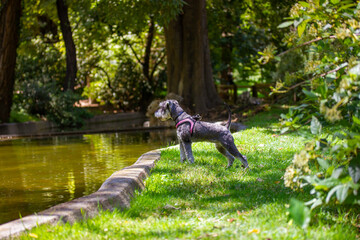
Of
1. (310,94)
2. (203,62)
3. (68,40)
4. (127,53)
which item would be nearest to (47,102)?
(68,40)

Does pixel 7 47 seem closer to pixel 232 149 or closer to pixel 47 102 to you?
pixel 47 102

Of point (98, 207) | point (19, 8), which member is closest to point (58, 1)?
point (19, 8)

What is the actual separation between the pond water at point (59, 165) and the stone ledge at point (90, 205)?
0.72m

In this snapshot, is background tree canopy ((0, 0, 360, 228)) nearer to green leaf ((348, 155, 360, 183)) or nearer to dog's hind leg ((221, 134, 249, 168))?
green leaf ((348, 155, 360, 183))

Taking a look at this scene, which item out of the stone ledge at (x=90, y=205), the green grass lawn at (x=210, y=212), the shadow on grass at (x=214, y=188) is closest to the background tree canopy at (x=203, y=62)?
the green grass lawn at (x=210, y=212)

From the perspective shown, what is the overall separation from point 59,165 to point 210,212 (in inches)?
210

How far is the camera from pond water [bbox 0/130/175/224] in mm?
6703

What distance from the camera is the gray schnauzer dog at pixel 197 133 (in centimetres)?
704

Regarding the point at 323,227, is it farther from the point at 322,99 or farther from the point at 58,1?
the point at 58,1

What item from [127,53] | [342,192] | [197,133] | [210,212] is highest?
[127,53]

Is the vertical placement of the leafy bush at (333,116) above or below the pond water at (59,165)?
above

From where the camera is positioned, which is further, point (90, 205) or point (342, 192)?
point (90, 205)

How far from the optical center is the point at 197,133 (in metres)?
7.29

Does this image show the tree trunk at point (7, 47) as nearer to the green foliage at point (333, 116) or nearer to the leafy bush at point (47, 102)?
the leafy bush at point (47, 102)
